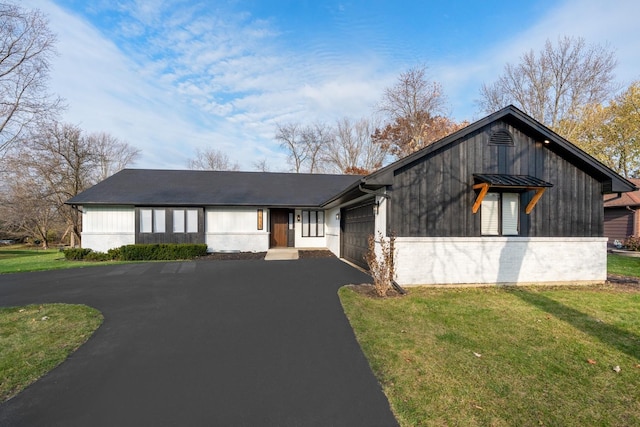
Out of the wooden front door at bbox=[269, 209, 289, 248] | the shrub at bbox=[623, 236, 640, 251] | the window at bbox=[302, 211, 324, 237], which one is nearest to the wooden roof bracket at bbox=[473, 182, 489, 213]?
the window at bbox=[302, 211, 324, 237]

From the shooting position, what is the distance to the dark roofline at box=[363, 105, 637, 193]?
788 cm

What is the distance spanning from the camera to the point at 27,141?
20.7 m

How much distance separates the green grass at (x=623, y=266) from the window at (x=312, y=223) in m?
12.9

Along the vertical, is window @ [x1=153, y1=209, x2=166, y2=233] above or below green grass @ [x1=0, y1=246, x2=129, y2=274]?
above

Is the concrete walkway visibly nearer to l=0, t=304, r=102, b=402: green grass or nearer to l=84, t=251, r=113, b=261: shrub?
l=84, t=251, r=113, b=261: shrub

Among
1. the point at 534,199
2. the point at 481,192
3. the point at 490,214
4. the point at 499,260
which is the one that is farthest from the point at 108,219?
the point at 534,199

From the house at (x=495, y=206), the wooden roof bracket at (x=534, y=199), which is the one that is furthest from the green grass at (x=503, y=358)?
the wooden roof bracket at (x=534, y=199)

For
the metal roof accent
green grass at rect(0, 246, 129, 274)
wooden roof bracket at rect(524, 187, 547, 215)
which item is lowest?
green grass at rect(0, 246, 129, 274)

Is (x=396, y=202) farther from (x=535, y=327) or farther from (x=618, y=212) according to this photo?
(x=618, y=212)

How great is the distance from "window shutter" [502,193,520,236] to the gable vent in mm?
1502

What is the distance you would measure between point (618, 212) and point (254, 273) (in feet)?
73.9

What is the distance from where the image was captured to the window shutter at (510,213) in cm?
873

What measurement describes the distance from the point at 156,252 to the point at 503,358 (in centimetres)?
1385

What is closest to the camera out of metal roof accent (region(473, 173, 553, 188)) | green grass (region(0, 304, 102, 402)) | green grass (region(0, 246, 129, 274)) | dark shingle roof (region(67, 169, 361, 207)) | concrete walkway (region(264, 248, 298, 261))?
green grass (region(0, 304, 102, 402))
